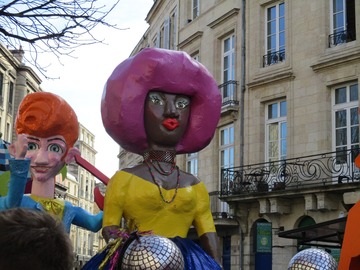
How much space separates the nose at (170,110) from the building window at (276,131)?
14.0 meters

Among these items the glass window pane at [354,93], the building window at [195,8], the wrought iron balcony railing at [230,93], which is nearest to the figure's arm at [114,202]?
the glass window pane at [354,93]

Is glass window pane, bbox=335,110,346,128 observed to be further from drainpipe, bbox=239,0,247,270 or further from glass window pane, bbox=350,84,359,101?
drainpipe, bbox=239,0,247,270

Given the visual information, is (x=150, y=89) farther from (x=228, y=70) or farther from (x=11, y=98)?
(x=11, y=98)

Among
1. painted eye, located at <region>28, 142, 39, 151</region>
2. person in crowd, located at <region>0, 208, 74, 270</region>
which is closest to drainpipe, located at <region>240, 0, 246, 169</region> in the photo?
painted eye, located at <region>28, 142, 39, 151</region>

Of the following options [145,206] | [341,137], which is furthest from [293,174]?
[145,206]

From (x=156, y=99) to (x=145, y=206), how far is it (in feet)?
2.73

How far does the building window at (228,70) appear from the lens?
2080 cm

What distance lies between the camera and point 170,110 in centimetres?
492

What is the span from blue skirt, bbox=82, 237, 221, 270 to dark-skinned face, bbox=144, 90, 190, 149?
0.78 metres

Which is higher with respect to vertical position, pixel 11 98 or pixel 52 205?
pixel 11 98

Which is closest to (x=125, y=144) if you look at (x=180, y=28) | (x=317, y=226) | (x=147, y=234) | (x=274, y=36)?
(x=147, y=234)

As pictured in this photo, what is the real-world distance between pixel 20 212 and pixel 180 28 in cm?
2346

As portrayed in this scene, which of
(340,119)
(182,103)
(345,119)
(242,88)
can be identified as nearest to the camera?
(182,103)

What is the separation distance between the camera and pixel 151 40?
31.3 metres
